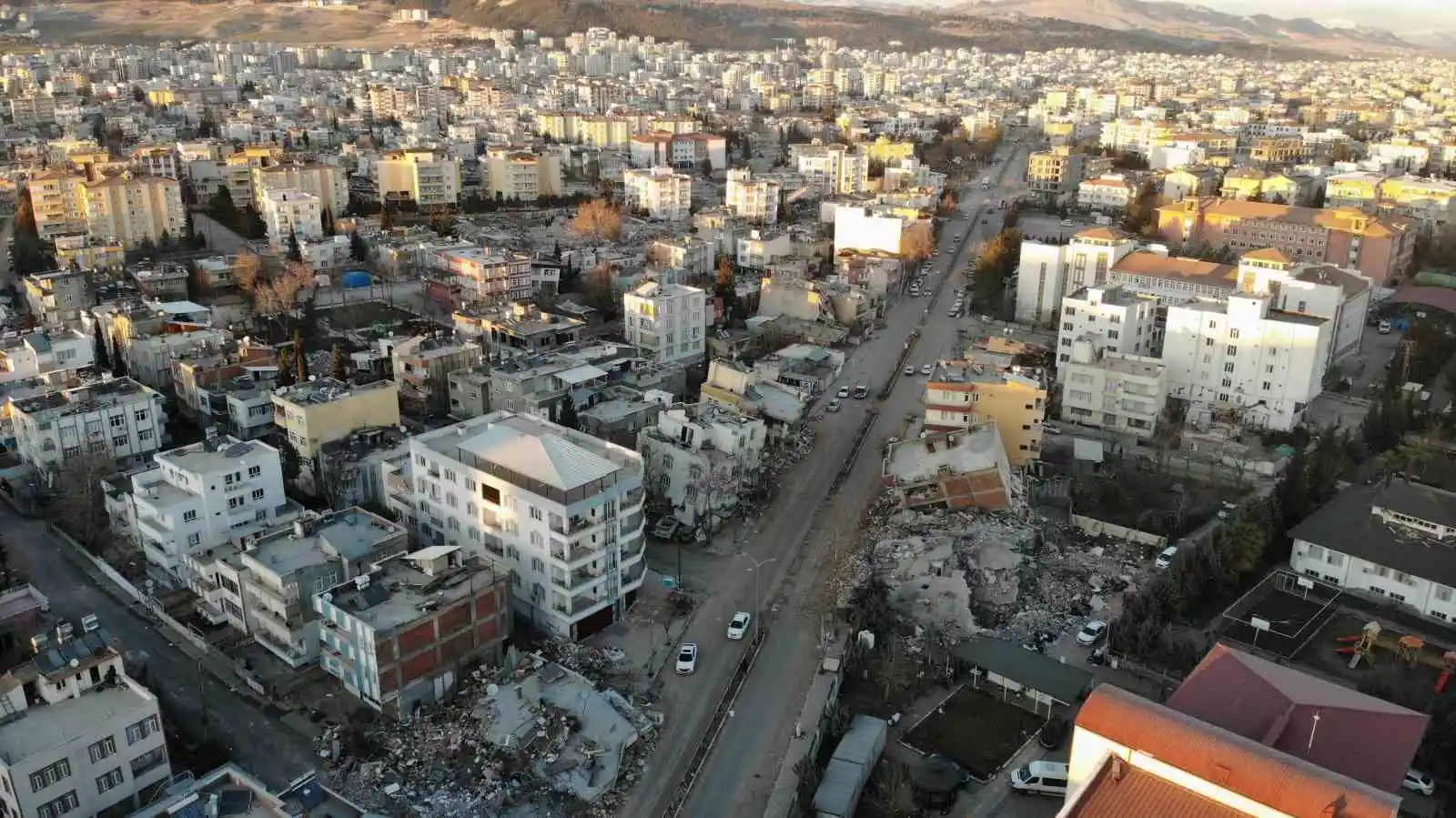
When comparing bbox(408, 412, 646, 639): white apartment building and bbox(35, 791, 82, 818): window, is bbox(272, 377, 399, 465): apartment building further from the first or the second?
bbox(35, 791, 82, 818): window

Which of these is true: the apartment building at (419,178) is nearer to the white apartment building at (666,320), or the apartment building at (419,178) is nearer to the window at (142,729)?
the white apartment building at (666,320)

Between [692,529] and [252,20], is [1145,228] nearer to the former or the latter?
[692,529]

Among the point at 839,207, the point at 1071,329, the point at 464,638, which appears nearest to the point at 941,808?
the point at 464,638

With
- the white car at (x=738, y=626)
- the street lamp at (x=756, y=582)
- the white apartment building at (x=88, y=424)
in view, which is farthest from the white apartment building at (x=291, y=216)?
the white car at (x=738, y=626)

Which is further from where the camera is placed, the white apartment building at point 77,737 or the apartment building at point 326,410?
the apartment building at point 326,410

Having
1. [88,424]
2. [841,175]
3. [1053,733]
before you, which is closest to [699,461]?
[1053,733]

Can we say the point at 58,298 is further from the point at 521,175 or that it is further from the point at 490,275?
the point at 521,175
